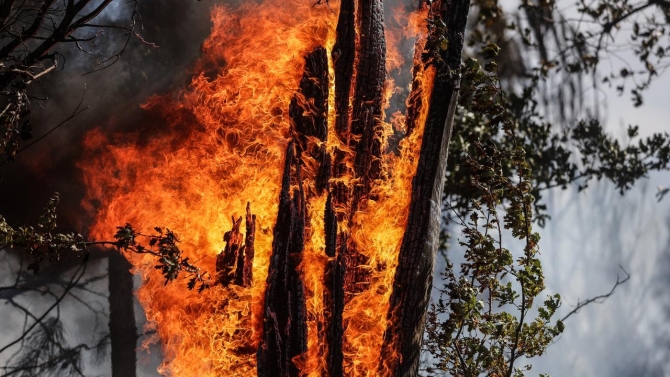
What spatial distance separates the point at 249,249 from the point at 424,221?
1836 mm

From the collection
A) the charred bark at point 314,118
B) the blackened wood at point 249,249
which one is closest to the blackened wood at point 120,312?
the blackened wood at point 249,249

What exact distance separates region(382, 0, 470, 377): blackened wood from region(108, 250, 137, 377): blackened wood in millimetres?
3992

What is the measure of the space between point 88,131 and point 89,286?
206 cm

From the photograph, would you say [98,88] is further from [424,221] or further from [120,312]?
[424,221]

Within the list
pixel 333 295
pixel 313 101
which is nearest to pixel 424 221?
pixel 333 295

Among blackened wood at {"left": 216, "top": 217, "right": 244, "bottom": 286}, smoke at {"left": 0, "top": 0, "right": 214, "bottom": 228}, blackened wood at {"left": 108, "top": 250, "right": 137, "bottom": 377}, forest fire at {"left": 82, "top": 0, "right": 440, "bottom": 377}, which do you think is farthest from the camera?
blackened wood at {"left": 108, "top": 250, "right": 137, "bottom": 377}

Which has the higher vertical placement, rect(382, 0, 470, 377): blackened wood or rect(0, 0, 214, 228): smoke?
rect(0, 0, 214, 228): smoke

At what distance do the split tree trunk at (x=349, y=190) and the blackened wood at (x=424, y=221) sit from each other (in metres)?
0.01

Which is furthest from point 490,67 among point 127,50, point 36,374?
point 36,374

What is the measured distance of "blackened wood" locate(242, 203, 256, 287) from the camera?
681 centimetres

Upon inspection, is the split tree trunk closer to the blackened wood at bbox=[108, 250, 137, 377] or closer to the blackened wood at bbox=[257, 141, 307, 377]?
the blackened wood at bbox=[257, 141, 307, 377]

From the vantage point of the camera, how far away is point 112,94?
868 cm

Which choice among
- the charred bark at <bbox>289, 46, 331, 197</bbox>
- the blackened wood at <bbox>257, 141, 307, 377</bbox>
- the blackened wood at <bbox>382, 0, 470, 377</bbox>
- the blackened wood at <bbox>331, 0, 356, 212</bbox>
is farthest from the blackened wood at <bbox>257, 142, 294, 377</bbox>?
the blackened wood at <bbox>382, 0, 470, 377</bbox>

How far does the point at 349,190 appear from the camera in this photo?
6.85m
